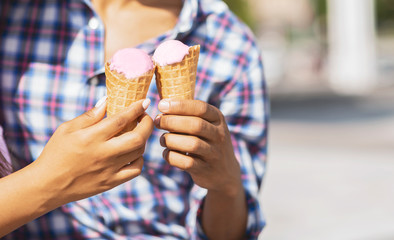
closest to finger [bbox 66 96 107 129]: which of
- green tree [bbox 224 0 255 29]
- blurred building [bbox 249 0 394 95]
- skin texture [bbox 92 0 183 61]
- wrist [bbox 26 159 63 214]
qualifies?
wrist [bbox 26 159 63 214]

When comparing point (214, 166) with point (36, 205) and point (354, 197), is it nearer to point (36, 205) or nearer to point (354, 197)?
point (36, 205)

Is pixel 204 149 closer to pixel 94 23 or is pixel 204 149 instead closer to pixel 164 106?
pixel 164 106

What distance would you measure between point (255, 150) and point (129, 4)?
584 mm

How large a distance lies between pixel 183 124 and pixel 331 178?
541 cm

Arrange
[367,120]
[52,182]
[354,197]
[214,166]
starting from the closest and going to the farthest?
1. [52,182]
2. [214,166]
3. [354,197]
4. [367,120]

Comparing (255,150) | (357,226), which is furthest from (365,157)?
(255,150)

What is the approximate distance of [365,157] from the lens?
290 inches

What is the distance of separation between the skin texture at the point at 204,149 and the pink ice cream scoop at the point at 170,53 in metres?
0.13

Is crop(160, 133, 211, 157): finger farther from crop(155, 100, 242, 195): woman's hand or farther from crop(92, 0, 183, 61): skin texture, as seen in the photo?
crop(92, 0, 183, 61): skin texture

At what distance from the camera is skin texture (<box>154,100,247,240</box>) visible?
1255 mm

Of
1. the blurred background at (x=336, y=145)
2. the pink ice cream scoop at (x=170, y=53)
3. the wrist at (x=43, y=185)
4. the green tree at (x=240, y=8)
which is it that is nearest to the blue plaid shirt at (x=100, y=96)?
the pink ice cream scoop at (x=170, y=53)

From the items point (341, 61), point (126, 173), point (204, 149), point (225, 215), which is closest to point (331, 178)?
point (225, 215)

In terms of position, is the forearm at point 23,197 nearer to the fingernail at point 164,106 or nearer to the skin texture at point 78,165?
the skin texture at point 78,165

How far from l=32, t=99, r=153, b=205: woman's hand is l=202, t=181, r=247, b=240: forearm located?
0.39 m
